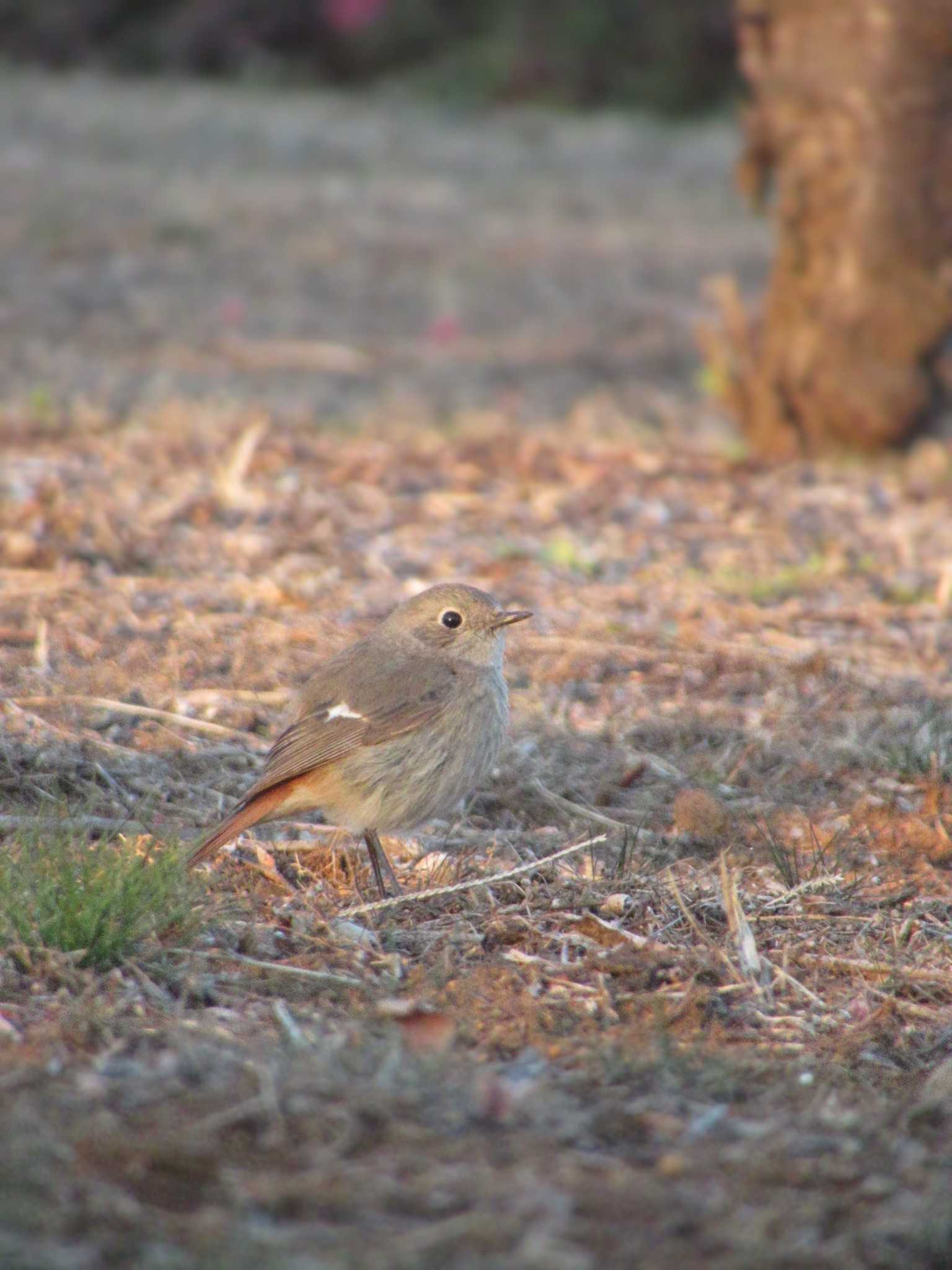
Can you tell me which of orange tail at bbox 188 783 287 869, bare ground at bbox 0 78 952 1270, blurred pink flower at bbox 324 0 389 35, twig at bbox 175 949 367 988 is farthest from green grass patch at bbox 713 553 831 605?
blurred pink flower at bbox 324 0 389 35

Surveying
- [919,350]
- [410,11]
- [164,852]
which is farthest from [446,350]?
[410,11]

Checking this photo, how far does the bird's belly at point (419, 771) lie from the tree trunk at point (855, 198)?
434cm

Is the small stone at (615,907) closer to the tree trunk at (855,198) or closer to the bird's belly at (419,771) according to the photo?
the bird's belly at (419,771)

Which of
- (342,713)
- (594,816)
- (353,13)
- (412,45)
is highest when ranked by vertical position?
(353,13)

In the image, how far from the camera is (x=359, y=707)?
439cm

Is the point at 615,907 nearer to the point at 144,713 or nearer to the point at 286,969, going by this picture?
the point at 286,969

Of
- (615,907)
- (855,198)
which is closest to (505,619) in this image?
(615,907)

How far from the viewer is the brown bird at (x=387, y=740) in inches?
167

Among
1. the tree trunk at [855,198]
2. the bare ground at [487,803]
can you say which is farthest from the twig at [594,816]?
the tree trunk at [855,198]

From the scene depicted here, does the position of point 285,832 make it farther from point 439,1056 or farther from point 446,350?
point 446,350

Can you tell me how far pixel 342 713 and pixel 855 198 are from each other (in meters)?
4.65

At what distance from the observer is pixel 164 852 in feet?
12.0

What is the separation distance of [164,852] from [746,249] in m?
10.2

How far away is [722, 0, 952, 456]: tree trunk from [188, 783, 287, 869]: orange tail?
4.75 meters
